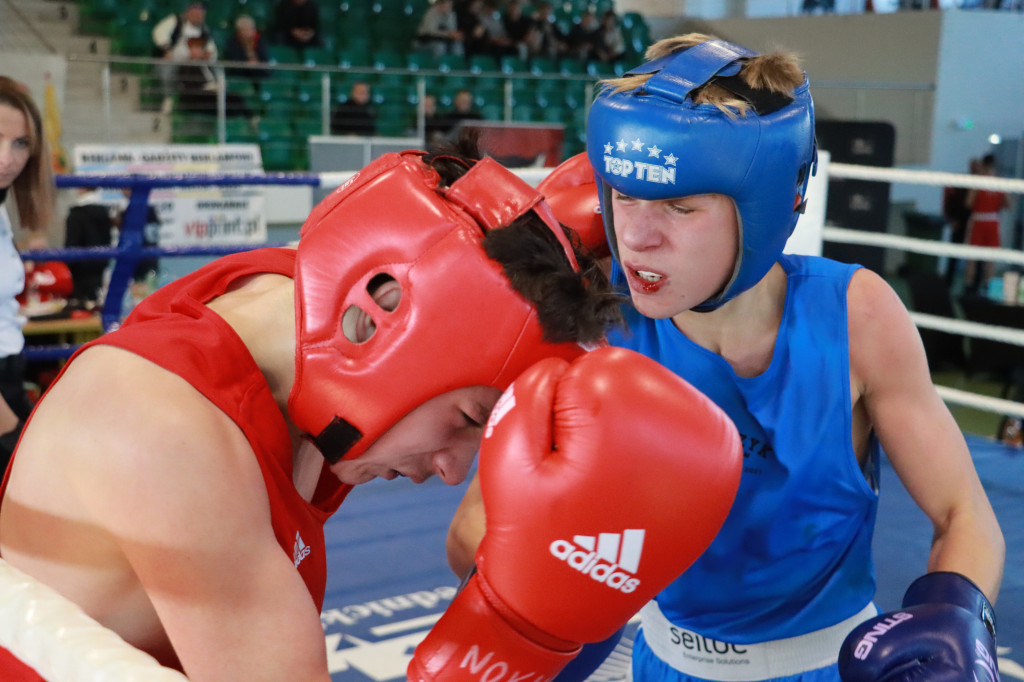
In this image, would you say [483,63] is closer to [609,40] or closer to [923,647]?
[609,40]

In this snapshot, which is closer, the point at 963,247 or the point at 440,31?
the point at 963,247

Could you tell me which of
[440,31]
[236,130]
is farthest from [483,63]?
[236,130]

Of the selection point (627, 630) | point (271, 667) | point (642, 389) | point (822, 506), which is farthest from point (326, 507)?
point (627, 630)

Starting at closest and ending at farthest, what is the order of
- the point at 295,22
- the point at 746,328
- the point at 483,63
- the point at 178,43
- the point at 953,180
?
the point at 746,328 < the point at 953,180 < the point at 178,43 < the point at 295,22 < the point at 483,63

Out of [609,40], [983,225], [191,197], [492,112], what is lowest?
[983,225]

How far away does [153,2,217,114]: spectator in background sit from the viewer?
25.8 feet

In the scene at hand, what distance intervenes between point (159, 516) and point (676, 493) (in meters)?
0.47

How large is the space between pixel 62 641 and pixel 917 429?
96 centimetres

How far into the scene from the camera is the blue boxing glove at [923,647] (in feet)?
3.17

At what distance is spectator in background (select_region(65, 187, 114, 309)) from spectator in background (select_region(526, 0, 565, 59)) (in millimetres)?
6417

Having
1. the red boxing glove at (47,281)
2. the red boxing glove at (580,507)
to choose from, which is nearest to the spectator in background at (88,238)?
the red boxing glove at (47,281)

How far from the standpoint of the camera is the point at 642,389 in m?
0.95

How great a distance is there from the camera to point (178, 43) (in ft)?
26.0

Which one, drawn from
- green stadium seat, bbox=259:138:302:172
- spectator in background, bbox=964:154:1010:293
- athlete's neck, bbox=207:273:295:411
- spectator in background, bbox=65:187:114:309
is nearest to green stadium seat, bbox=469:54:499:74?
green stadium seat, bbox=259:138:302:172
